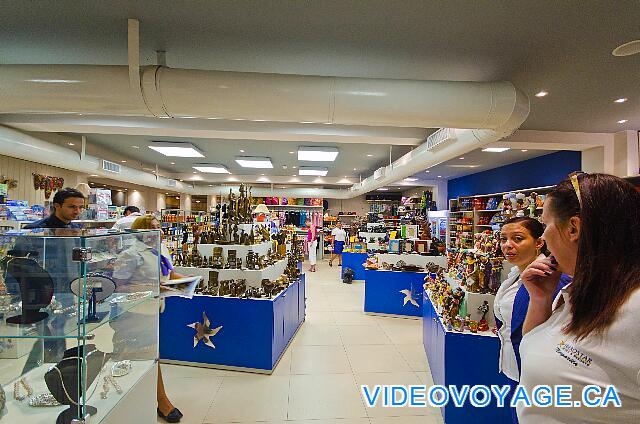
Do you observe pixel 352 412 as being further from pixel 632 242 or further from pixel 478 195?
pixel 478 195

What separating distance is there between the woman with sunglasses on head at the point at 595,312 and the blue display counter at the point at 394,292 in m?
5.25

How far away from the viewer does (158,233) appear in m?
2.02

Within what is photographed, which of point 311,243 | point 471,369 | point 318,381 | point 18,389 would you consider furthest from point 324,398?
point 311,243

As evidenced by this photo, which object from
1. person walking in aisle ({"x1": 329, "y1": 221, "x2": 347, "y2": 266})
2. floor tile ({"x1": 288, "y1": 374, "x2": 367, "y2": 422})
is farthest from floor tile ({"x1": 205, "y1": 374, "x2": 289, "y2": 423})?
person walking in aisle ({"x1": 329, "y1": 221, "x2": 347, "y2": 266})

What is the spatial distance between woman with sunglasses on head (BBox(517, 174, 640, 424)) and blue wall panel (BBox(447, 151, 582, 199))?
6.40 metres

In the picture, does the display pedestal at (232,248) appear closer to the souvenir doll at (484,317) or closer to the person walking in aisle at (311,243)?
the souvenir doll at (484,317)

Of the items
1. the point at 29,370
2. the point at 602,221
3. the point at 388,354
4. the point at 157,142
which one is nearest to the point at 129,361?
the point at 29,370

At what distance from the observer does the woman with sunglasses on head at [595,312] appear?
2.62 ft

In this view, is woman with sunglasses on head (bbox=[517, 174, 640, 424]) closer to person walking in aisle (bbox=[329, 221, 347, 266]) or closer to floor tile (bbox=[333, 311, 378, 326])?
floor tile (bbox=[333, 311, 378, 326])

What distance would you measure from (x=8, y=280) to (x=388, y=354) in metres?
4.15

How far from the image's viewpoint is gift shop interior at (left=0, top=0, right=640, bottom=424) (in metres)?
1.39

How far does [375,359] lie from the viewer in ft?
13.9

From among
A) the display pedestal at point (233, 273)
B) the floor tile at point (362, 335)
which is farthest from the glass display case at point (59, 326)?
the floor tile at point (362, 335)

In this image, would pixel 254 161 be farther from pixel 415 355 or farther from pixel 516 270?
pixel 516 270
